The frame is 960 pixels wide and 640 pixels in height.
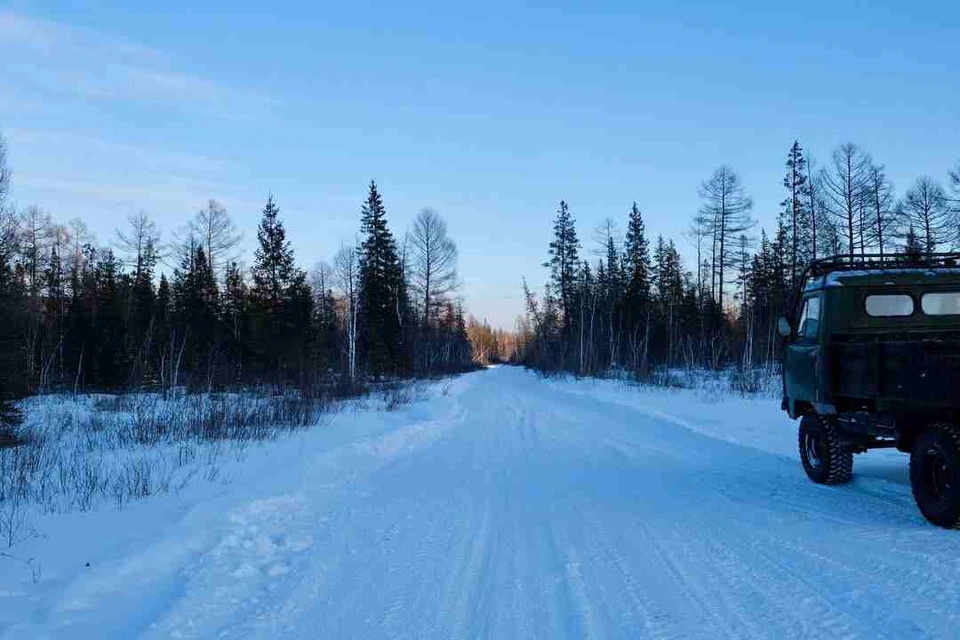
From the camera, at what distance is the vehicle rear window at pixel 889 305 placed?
794 cm

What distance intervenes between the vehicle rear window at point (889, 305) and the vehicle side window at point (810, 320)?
612 mm

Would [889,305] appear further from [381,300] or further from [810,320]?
[381,300]

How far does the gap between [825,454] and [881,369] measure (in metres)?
1.83

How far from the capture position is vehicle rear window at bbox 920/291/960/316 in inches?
313

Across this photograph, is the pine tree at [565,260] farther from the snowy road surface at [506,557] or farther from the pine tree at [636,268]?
the snowy road surface at [506,557]

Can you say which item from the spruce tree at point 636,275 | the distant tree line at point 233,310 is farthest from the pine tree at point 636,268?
the distant tree line at point 233,310

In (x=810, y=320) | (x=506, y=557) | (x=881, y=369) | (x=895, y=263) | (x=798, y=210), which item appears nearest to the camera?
(x=506, y=557)

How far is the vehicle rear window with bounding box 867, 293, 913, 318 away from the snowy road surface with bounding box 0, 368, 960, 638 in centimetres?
209

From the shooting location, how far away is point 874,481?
26.3 ft

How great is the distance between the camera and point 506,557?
5.48 m

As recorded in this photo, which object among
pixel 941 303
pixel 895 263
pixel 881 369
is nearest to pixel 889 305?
pixel 941 303

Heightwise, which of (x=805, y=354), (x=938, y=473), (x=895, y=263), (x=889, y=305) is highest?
(x=895, y=263)

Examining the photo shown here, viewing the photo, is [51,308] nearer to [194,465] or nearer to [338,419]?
[338,419]

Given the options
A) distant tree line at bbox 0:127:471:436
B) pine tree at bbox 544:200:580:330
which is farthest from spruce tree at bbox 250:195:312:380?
pine tree at bbox 544:200:580:330
